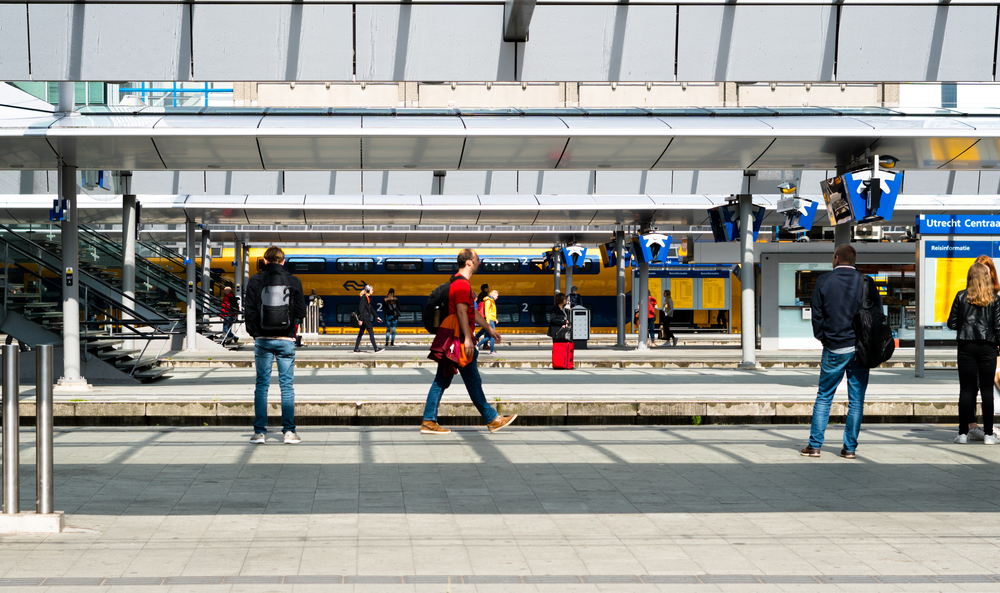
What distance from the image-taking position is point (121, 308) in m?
15.0

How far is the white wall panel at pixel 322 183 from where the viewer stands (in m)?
20.3

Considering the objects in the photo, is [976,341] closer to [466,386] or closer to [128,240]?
[466,386]

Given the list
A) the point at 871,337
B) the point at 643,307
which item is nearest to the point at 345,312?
the point at 643,307

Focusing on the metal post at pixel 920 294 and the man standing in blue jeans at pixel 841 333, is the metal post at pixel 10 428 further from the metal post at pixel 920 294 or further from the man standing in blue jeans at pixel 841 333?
the metal post at pixel 920 294

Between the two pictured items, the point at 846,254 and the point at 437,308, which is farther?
the point at 437,308

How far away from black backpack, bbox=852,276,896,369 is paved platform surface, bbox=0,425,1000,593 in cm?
85

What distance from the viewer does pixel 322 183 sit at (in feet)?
67.1

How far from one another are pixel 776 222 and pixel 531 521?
19567mm

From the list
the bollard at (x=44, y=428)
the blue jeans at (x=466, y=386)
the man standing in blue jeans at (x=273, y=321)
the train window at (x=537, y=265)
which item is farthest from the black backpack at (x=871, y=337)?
the train window at (x=537, y=265)

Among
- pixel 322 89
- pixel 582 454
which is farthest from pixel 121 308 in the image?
pixel 322 89

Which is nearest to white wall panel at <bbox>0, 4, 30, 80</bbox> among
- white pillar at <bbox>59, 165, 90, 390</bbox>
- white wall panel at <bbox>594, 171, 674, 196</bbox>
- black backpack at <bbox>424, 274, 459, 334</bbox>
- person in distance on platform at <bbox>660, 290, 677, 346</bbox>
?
white pillar at <bbox>59, 165, 90, 390</bbox>

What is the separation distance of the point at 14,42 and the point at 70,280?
3.91 metres

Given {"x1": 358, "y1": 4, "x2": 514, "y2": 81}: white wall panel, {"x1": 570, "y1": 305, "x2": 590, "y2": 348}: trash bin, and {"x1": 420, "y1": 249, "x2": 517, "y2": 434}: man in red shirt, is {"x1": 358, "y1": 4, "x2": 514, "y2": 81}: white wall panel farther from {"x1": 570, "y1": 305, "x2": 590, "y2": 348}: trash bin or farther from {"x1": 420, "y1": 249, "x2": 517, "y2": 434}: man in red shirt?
{"x1": 570, "y1": 305, "x2": 590, "y2": 348}: trash bin

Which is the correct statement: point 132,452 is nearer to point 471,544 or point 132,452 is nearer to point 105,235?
point 471,544
